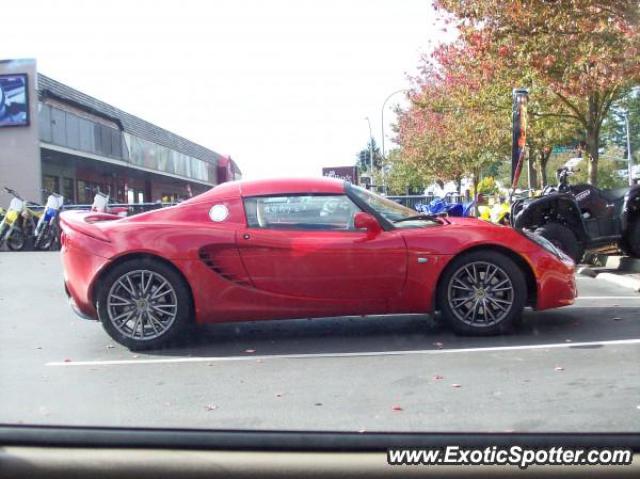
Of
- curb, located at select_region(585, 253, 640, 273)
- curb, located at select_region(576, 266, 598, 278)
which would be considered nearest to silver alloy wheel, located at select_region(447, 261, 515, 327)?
curb, located at select_region(576, 266, 598, 278)

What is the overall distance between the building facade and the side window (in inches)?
602

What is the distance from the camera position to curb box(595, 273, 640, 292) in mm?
9093

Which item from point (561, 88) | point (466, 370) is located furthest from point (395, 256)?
point (561, 88)

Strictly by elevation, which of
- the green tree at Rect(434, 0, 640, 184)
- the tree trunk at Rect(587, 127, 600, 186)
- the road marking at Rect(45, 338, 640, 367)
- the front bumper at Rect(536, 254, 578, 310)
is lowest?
the road marking at Rect(45, 338, 640, 367)

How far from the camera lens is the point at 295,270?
585 cm

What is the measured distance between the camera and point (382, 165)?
3381 centimetres

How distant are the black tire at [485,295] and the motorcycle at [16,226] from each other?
51.7 feet

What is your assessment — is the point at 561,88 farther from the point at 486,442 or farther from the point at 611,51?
the point at 486,442

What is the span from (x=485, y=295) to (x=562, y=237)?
16.0ft

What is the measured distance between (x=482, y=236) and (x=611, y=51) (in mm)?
4976

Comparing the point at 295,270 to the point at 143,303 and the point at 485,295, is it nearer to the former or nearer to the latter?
the point at 143,303

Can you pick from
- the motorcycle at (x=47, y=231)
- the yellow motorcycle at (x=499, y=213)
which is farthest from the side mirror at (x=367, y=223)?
the motorcycle at (x=47, y=231)

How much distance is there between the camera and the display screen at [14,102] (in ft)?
78.8

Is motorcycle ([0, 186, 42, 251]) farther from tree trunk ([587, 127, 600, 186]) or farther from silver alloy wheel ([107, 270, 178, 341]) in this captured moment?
silver alloy wheel ([107, 270, 178, 341])
